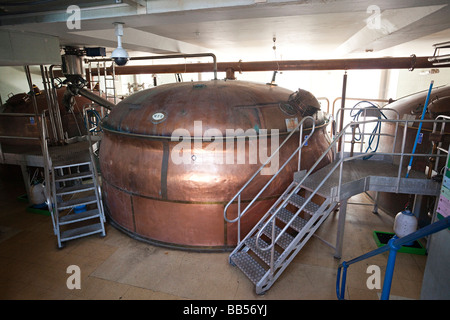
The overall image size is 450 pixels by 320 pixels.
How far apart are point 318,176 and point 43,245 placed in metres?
5.06

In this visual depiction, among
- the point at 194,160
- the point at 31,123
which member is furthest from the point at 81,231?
the point at 31,123

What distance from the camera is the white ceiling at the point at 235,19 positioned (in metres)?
3.50

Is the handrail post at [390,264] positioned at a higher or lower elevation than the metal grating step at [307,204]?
higher

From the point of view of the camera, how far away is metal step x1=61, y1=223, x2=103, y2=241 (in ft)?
16.9

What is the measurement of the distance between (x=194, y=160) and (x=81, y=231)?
2.68m

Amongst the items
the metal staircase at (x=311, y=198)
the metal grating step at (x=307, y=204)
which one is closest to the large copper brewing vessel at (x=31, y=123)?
the metal staircase at (x=311, y=198)

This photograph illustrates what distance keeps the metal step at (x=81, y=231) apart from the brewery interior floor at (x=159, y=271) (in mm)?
160

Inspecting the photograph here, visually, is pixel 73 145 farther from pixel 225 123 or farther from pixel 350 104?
pixel 350 104

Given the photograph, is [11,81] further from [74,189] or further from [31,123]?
[74,189]

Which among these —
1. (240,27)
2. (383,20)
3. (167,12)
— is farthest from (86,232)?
(383,20)

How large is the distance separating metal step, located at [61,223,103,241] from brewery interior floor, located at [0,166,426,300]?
0.52 feet

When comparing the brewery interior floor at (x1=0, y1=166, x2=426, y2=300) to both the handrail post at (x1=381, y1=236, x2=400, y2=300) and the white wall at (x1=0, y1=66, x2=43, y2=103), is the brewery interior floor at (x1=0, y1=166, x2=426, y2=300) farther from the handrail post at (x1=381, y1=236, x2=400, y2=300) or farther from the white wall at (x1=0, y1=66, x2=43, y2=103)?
the white wall at (x1=0, y1=66, x2=43, y2=103)

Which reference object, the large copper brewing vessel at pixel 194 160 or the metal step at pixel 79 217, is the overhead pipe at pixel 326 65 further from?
the metal step at pixel 79 217

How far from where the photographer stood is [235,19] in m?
4.38
